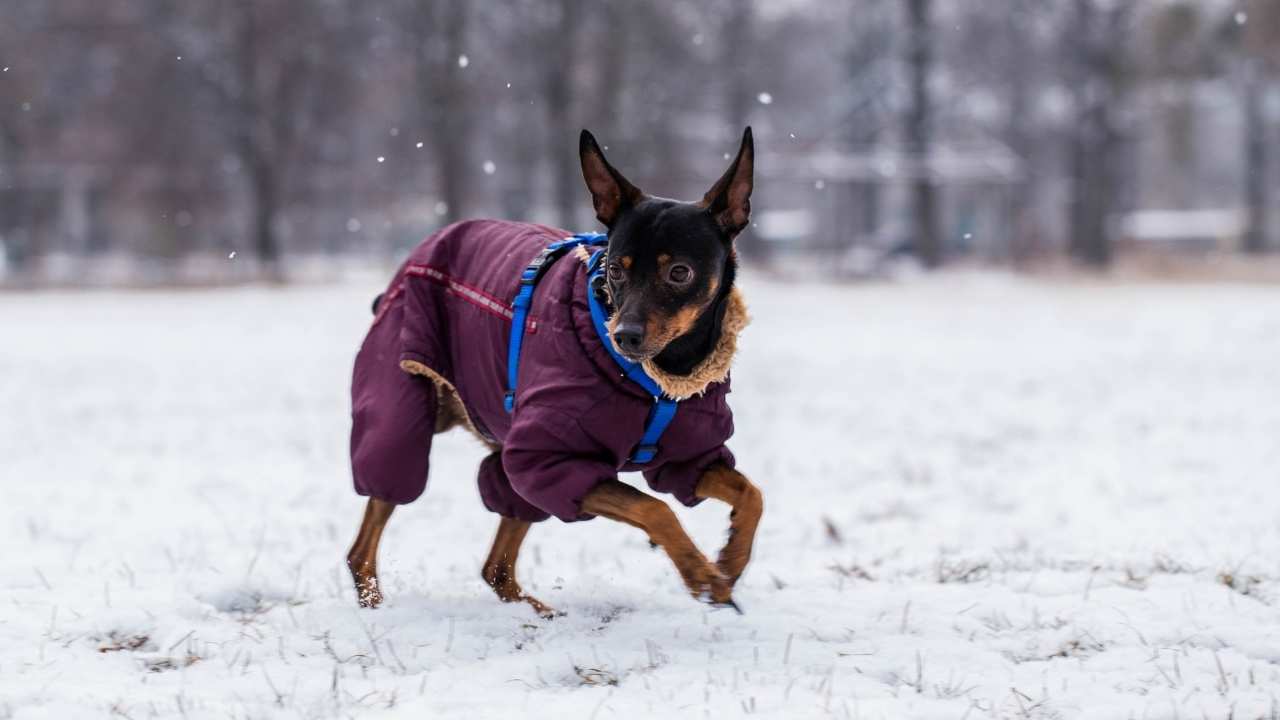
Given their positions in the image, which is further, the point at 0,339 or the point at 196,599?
the point at 0,339

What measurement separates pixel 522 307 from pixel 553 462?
0.63 meters

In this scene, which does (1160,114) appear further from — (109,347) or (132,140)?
(109,347)

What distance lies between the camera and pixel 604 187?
4.42 metres

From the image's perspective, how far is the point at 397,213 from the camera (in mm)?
55062

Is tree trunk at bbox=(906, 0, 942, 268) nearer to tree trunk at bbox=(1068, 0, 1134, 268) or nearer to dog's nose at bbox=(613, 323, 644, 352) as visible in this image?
tree trunk at bbox=(1068, 0, 1134, 268)

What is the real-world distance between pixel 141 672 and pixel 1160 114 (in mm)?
55978

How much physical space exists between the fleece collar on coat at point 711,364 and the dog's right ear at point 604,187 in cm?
22

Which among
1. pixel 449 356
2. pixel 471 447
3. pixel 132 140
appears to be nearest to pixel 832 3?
pixel 132 140

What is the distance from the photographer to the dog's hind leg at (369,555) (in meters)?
4.95

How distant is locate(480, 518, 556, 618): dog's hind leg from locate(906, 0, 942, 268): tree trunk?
33233mm

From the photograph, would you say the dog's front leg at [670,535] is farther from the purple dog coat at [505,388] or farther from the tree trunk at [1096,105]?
the tree trunk at [1096,105]

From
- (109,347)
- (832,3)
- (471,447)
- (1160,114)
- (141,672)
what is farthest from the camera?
(1160,114)

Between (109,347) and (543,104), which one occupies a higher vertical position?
(543,104)

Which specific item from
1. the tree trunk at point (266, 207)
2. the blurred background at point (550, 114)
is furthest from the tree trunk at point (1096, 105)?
the tree trunk at point (266, 207)
